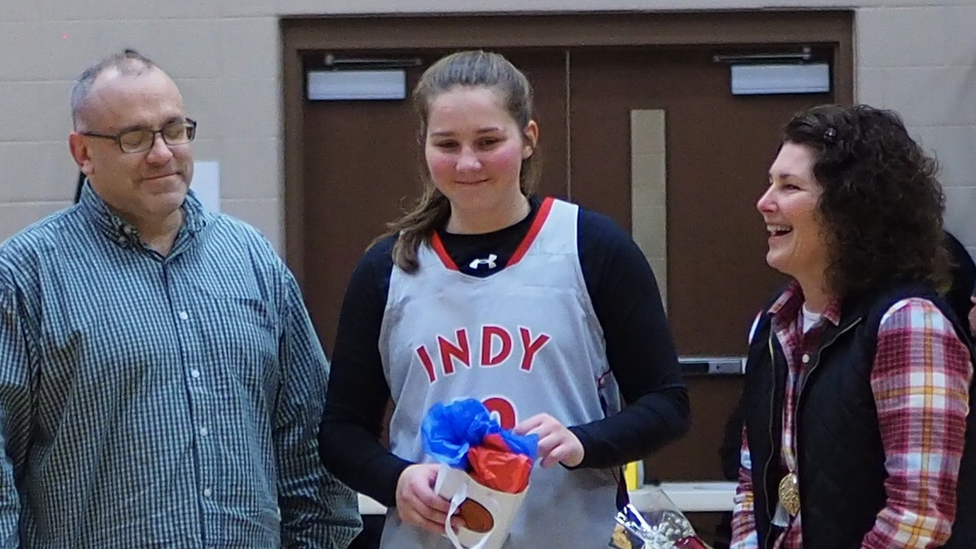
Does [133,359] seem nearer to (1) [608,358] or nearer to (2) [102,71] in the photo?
(2) [102,71]

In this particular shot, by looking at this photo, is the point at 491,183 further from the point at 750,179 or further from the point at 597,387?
the point at 750,179

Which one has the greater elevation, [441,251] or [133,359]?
[441,251]

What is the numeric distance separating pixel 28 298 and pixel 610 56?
2.73m

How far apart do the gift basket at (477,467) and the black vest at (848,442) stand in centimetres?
44

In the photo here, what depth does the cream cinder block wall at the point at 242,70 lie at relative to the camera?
13.3 feet

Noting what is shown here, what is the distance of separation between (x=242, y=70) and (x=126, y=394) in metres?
2.44

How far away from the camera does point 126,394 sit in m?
1.82

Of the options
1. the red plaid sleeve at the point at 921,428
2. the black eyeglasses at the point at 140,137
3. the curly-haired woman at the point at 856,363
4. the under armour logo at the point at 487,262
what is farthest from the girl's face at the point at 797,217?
the black eyeglasses at the point at 140,137

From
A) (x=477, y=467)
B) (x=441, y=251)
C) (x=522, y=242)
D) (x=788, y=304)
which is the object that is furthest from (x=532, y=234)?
(x=788, y=304)

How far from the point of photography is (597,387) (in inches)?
70.1

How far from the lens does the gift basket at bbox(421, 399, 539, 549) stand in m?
1.59

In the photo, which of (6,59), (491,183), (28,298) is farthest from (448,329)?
(6,59)

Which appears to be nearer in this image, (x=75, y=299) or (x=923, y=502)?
(x=923, y=502)

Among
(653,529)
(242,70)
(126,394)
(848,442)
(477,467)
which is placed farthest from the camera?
(242,70)
